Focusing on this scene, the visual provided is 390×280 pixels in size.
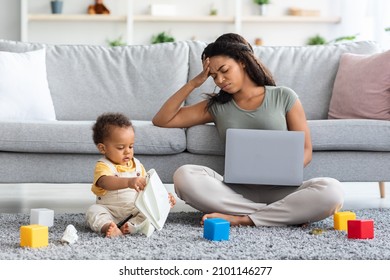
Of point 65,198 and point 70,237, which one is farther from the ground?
point 70,237

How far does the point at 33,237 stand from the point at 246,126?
958 millimetres

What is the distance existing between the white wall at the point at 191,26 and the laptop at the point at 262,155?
13.6 ft

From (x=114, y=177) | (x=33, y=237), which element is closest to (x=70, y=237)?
(x=33, y=237)

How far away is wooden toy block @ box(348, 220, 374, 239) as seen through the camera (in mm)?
2197

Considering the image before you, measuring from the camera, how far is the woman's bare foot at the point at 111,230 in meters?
2.18

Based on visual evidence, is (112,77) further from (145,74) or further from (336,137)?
(336,137)

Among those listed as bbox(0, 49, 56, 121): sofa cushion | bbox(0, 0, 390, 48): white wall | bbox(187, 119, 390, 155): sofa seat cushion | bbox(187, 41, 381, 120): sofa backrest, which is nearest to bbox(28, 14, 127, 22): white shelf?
bbox(0, 0, 390, 48): white wall

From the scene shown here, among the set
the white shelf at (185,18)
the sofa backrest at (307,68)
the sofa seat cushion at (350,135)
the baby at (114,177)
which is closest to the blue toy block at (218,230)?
the baby at (114,177)

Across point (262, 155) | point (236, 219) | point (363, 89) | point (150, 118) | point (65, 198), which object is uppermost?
point (363, 89)

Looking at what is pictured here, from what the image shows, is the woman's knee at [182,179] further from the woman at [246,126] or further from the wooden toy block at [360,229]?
the wooden toy block at [360,229]

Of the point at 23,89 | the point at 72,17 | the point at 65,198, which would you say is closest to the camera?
the point at 23,89

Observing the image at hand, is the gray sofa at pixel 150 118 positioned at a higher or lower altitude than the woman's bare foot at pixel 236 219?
higher

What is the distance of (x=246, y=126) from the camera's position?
8.45 ft

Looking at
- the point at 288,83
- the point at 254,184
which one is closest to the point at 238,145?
the point at 254,184
